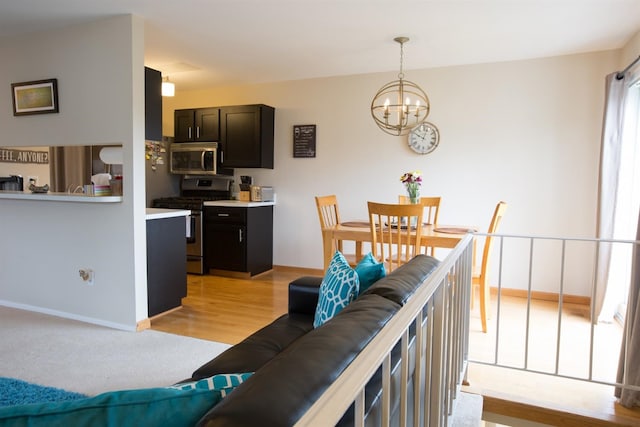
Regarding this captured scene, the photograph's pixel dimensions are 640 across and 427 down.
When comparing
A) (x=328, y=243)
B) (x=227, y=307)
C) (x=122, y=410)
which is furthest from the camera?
(x=227, y=307)

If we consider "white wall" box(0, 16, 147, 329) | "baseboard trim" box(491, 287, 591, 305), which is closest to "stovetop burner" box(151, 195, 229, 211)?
"white wall" box(0, 16, 147, 329)

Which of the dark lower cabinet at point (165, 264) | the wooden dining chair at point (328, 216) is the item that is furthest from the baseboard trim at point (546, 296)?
the dark lower cabinet at point (165, 264)

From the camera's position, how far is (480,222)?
4367 millimetres

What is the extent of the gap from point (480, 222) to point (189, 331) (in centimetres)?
302

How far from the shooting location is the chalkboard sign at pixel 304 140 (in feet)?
16.7

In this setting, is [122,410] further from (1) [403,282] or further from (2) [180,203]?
(2) [180,203]

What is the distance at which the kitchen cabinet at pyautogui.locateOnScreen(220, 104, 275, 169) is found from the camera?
5078 mm

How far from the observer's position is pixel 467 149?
4406 millimetres

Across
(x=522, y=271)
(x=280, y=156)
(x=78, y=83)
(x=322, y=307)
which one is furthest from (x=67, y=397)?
(x=522, y=271)

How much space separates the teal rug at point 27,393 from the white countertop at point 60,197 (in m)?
1.29

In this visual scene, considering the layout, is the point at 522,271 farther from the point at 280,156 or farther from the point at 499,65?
the point at 280,156

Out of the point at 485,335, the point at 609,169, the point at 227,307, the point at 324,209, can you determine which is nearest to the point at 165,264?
the point at 227,307

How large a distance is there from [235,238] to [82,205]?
1.82 m

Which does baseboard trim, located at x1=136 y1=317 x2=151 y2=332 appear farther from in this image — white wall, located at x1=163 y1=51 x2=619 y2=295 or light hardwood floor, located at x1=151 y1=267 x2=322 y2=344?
white wall, located at x1=163 y1=51 x2=619 y2=295
